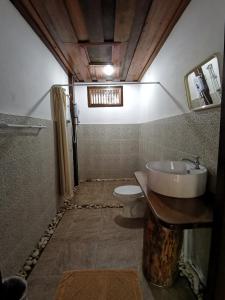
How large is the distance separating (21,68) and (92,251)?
191 cm

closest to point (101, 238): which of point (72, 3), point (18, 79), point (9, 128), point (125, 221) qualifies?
point (125, 221)

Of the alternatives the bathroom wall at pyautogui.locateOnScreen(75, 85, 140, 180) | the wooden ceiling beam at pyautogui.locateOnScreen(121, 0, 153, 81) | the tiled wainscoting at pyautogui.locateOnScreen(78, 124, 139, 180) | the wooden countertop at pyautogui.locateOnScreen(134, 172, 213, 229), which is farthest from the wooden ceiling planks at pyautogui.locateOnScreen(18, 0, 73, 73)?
the wooden countertop at pyautogui.locateOnScreen(134, 172, 213, 229)

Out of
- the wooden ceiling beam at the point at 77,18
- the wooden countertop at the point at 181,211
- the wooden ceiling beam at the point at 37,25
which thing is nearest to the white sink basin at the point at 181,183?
the wooden countertop at the point at 181,211

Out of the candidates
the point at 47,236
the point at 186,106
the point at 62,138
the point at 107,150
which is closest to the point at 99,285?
the point at 47,236

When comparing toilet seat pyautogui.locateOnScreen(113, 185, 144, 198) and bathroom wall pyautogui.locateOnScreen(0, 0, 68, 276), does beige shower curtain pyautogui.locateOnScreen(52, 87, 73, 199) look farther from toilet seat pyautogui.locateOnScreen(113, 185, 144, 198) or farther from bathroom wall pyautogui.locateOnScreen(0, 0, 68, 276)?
toilet seat pyautogui.locateOnScreen(113, 185, 144, 198)

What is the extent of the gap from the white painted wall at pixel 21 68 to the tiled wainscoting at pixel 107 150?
5.67 ft

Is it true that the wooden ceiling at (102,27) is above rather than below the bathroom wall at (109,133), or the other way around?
above

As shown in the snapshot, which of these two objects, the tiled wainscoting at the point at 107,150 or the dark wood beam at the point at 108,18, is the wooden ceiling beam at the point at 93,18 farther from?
the tiled wainscoting at the point at 107,150

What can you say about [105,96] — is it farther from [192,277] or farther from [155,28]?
[192,277]

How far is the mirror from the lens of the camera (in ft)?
3.79

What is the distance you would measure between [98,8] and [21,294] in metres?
2.32

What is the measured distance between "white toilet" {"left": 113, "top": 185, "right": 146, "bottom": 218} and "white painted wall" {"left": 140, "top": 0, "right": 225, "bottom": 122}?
108cm

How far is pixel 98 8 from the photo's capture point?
5.34 ft

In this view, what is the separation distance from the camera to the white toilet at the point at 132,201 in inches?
89.1
